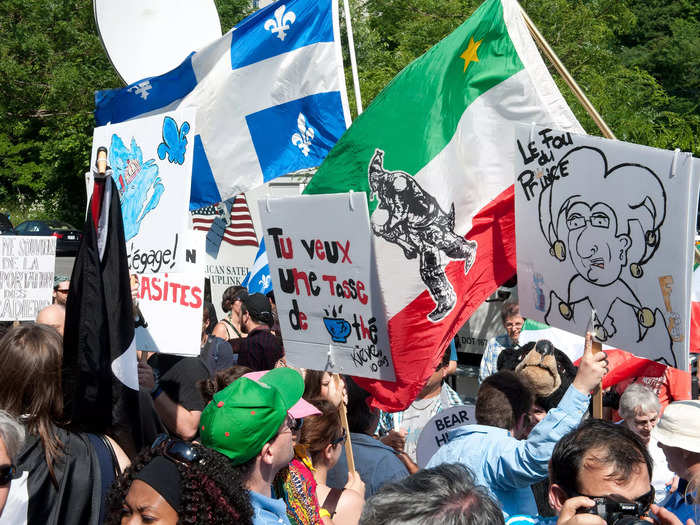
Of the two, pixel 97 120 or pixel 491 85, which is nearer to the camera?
pixel 491 85

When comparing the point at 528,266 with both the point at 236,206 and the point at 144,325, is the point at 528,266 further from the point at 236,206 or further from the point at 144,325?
the point at 236,206

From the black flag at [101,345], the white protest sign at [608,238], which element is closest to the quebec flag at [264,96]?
the white protest sign at [608,238]

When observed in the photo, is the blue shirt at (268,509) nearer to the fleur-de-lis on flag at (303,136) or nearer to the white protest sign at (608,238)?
the white protest sign at (608,238)

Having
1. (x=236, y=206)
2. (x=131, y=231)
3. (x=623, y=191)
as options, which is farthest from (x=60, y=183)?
(x=623, y=191)

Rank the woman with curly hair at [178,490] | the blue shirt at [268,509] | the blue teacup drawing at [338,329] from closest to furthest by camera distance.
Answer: the woman with curly hair at [178,490], the blue shirt at [268,509], the blue teacup drawing at [338,329]

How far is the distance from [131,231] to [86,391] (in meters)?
1.80

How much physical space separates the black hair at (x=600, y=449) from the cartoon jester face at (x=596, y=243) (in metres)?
1.09

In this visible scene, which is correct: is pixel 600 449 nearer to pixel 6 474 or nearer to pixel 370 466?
pixel 370 466

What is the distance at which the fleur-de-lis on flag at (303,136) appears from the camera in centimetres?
731

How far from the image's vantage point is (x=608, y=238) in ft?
12.8

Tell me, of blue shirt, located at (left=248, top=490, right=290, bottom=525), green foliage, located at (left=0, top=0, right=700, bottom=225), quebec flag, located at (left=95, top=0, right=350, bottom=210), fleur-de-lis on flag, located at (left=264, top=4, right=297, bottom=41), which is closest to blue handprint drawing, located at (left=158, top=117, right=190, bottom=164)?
quebec flag, located at (left=95, top=0, right=350, bottom=210)

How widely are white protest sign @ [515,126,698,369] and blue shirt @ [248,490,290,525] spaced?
1633 millimetres

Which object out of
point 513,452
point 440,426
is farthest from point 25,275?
point 513,452

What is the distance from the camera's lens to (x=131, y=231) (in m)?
5.14
